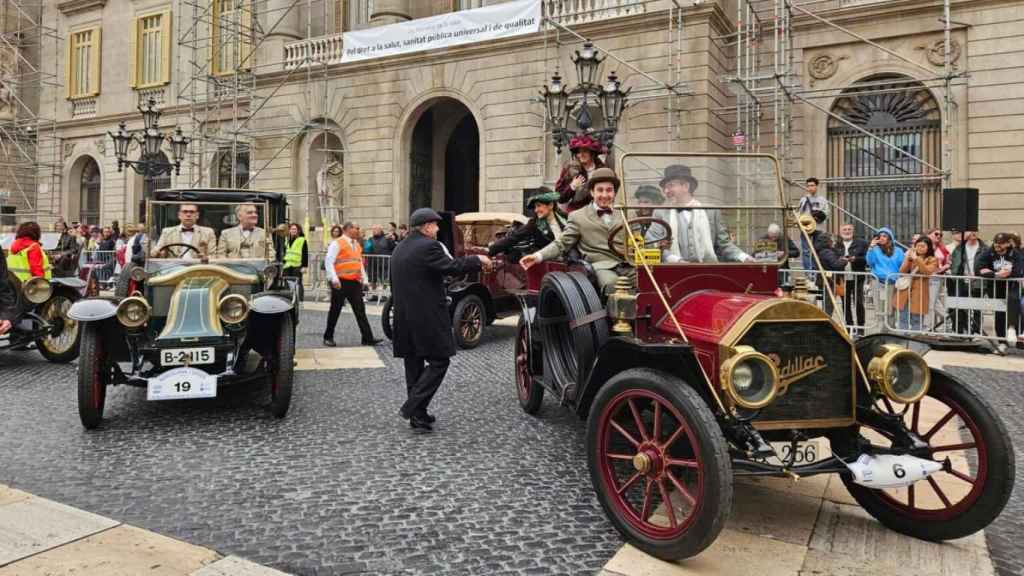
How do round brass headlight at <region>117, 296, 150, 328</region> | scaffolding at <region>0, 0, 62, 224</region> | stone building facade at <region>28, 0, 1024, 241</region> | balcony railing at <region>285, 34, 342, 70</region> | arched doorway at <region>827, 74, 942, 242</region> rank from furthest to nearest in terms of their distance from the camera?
1. scaffolding at <region>0, 0, 62, 224</region>
2. balcony railing at <region>285, 34, 342, 70</region>
3. arched doorway at <region>827, 74, 942, 242</region>
4. stone building facade at <region>28, 0, 1024, 241</region>
5. round brass headlight at <region>117, 296, 150, 328</region>

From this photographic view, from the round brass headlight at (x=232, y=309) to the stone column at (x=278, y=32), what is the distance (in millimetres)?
18465

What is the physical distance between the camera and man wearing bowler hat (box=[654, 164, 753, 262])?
3.84 meters

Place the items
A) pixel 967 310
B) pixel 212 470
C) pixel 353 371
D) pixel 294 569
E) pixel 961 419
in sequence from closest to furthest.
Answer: pixel 294 569
pixel 961 419
pixel 212 470
pixel 353 371
pixel 967 310

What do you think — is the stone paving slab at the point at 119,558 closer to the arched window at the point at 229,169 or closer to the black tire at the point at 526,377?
the black tire at the point at 526,377

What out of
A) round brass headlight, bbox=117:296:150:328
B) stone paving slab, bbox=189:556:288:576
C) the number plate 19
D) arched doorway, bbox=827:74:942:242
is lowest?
stone paving slab, bbox=189:556:288:576

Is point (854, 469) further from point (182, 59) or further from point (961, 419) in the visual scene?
point (182, 59)

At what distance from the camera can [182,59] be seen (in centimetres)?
2578

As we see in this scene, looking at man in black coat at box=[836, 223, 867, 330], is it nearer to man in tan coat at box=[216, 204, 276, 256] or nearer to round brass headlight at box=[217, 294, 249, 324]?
man in tan coat at box=[216, 204, 276, 256]

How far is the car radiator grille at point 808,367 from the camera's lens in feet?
10.1

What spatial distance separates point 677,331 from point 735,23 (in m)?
16.1

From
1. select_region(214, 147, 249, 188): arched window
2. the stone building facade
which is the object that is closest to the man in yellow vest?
the stone building facade

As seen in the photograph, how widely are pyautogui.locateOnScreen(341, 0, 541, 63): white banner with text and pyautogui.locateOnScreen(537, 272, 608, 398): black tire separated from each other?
46.0 ft

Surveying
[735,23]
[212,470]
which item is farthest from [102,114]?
[212,470]

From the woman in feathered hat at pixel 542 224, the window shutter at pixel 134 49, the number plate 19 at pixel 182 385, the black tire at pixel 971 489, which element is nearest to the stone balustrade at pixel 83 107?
the window shutter at pixel 134 49
